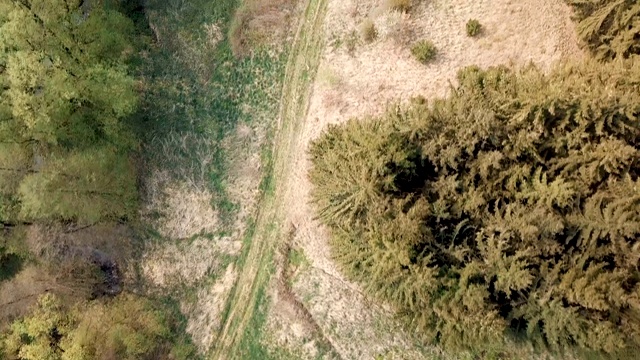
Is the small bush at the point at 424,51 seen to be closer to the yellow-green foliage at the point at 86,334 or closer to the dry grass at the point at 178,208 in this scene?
the dry grass at the point at 178,208

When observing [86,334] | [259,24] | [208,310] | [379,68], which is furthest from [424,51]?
[86,334]

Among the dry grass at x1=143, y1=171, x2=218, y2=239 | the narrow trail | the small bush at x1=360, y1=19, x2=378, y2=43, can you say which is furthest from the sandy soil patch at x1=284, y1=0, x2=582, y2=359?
the dry grass at x1=143, y1=171, x2=218, y2=239

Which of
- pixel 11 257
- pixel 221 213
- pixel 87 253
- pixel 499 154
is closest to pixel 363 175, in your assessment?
pixel 499 154

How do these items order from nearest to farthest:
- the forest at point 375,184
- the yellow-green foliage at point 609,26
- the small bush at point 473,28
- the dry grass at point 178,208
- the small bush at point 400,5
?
the forest at point 375,184, the yellow-green foliage at point 609,26, the small bush at point 473,28, the small bush at point 400,5, the dry grass at point 178,208

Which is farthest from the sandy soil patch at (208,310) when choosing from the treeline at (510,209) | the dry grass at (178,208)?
the treeline at (510,209)

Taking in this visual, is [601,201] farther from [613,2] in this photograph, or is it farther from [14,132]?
[14,132]

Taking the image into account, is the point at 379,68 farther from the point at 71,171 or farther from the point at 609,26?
the point at 71,171
